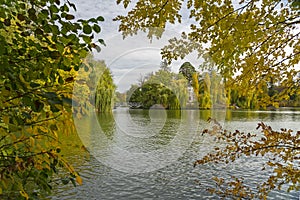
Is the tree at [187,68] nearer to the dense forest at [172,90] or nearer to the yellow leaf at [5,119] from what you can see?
the dense forest at [172,90]

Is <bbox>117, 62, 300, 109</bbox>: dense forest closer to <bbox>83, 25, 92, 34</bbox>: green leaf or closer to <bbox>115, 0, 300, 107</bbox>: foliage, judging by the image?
<bbox>115, 0, 300, 107</bbox>: foliage

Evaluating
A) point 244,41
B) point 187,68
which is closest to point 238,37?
point 244,41

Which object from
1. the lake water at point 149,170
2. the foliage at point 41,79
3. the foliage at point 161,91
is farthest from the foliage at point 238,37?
the foliage at point 161,91

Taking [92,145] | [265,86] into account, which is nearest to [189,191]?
[265,86]

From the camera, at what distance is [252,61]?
1973mm

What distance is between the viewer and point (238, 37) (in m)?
1.68

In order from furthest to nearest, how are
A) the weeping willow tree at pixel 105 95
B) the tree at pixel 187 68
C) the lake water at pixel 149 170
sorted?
the weeping willow tree at pixel 105 95
the tree at pixel 187 68
the lake water at pixel 149 170

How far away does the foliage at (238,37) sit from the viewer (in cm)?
176

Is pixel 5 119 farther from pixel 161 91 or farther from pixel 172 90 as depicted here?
pixel 172 90

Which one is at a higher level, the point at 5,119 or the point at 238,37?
the point at 238,37

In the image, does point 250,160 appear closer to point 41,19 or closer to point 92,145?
point 92,145

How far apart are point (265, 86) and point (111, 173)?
366cm

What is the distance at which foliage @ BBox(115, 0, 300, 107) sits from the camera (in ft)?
5.76

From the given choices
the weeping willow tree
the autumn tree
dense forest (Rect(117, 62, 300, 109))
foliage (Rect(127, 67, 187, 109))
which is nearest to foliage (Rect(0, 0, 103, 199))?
the autumn tree
